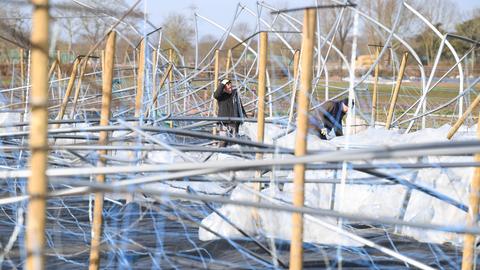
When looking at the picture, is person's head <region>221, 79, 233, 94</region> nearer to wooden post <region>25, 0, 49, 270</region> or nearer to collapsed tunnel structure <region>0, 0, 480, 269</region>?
collapsed tunnel structure <region>0, 0, 480, 269</region>

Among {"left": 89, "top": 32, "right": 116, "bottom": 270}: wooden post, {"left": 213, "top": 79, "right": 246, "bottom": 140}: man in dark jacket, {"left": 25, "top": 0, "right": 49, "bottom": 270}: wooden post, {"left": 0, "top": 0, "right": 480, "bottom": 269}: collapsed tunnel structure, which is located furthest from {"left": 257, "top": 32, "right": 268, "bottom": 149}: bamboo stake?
{"left": 213, "top": 79, "right": 246, "bottom": 140}: man in dark jacket

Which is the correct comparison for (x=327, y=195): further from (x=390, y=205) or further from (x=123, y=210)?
(x=123, y=210)

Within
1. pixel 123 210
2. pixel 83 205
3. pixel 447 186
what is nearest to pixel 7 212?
pixel 83 205

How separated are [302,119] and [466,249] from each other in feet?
4.95

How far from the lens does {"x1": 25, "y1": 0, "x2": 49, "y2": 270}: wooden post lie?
233 cm

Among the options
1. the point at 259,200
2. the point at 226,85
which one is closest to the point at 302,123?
the point at 259,200

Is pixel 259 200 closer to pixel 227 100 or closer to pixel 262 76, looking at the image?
pixel 262 76

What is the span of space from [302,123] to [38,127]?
54.1 inches

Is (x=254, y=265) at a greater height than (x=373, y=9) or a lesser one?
lesser

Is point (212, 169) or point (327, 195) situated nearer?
point (212, 169)

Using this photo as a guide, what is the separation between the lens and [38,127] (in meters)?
2.36

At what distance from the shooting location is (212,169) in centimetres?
282

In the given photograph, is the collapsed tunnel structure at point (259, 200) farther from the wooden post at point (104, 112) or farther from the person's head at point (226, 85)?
the person's head at point (226, 85)

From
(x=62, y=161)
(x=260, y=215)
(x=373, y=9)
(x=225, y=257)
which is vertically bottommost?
(x=225, y=257)
